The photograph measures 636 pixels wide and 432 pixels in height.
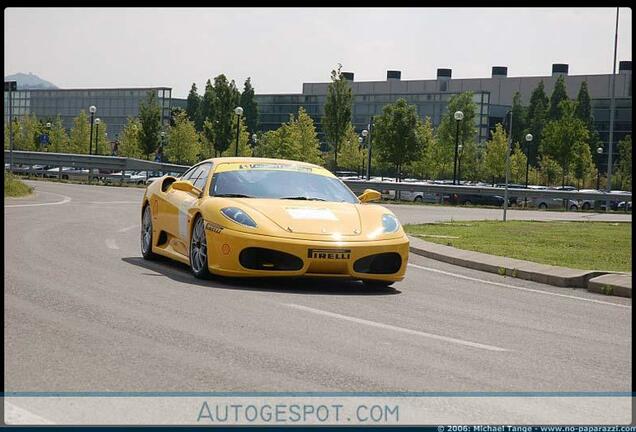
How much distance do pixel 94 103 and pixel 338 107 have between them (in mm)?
84228

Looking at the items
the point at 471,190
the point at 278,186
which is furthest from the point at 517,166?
the point at 278,186

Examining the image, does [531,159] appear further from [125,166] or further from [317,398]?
[317,398]

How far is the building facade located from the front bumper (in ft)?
442

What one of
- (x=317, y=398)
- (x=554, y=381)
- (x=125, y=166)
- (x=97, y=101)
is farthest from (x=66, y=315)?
(x=97, y=101)

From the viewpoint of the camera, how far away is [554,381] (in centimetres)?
590

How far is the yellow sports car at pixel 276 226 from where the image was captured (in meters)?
9.94

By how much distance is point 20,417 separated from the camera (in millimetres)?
4699

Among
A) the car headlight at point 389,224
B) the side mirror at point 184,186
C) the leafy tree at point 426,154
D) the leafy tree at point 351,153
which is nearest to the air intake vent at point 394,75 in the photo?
the leafy tree at point 351,153

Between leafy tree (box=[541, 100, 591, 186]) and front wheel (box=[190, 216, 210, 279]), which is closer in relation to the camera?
front wheel (box=[190, 216, 210, 279])

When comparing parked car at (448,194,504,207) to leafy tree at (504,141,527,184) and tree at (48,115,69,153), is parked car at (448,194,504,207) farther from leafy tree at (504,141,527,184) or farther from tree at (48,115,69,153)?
tree at (48,115,69,153)

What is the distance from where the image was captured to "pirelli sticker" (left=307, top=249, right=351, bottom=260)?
986cm

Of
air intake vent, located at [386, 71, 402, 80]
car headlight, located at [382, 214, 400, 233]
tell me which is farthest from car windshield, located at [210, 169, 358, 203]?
air intake vent, located at [386, 71, 402, 80]

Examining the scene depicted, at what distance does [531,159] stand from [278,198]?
4133 inches

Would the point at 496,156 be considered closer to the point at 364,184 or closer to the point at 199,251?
the point at 364,184
